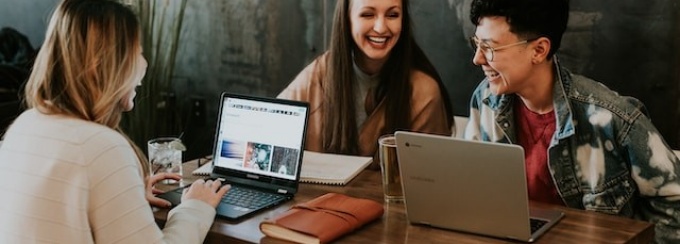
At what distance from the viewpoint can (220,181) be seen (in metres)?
2.12

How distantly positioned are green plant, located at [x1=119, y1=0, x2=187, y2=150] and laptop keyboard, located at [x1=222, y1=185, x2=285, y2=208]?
1697 millimetres

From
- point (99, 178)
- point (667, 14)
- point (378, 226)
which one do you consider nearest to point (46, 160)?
point (99, 178)

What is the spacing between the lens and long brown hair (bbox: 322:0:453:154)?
261 centimetres

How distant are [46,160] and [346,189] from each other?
2.50 feet

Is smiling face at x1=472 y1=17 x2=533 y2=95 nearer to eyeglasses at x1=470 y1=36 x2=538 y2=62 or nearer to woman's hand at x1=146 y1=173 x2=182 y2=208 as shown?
eyeglasses at x1=470 y1=36 x2=538 y2=62

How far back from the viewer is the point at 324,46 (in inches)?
140

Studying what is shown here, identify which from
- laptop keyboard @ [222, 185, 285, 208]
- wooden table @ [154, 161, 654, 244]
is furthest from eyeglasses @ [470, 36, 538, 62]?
laptop keyboard @ [222, 185, 285, 208]

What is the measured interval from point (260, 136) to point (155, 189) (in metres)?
0.29

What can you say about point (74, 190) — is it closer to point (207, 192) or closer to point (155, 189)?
point (207, 192)

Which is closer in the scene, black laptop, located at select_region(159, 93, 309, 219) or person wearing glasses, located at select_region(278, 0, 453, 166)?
black laptop, located at select_region(159, 93, 309, 219)

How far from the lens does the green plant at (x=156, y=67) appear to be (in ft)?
12.2

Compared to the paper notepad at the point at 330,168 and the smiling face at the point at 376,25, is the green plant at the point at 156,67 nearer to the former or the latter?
the smiling face at the point at 376,25

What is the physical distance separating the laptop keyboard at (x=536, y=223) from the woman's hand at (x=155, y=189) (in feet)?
2.66

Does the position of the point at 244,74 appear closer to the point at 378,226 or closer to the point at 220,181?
the point at 220,181
